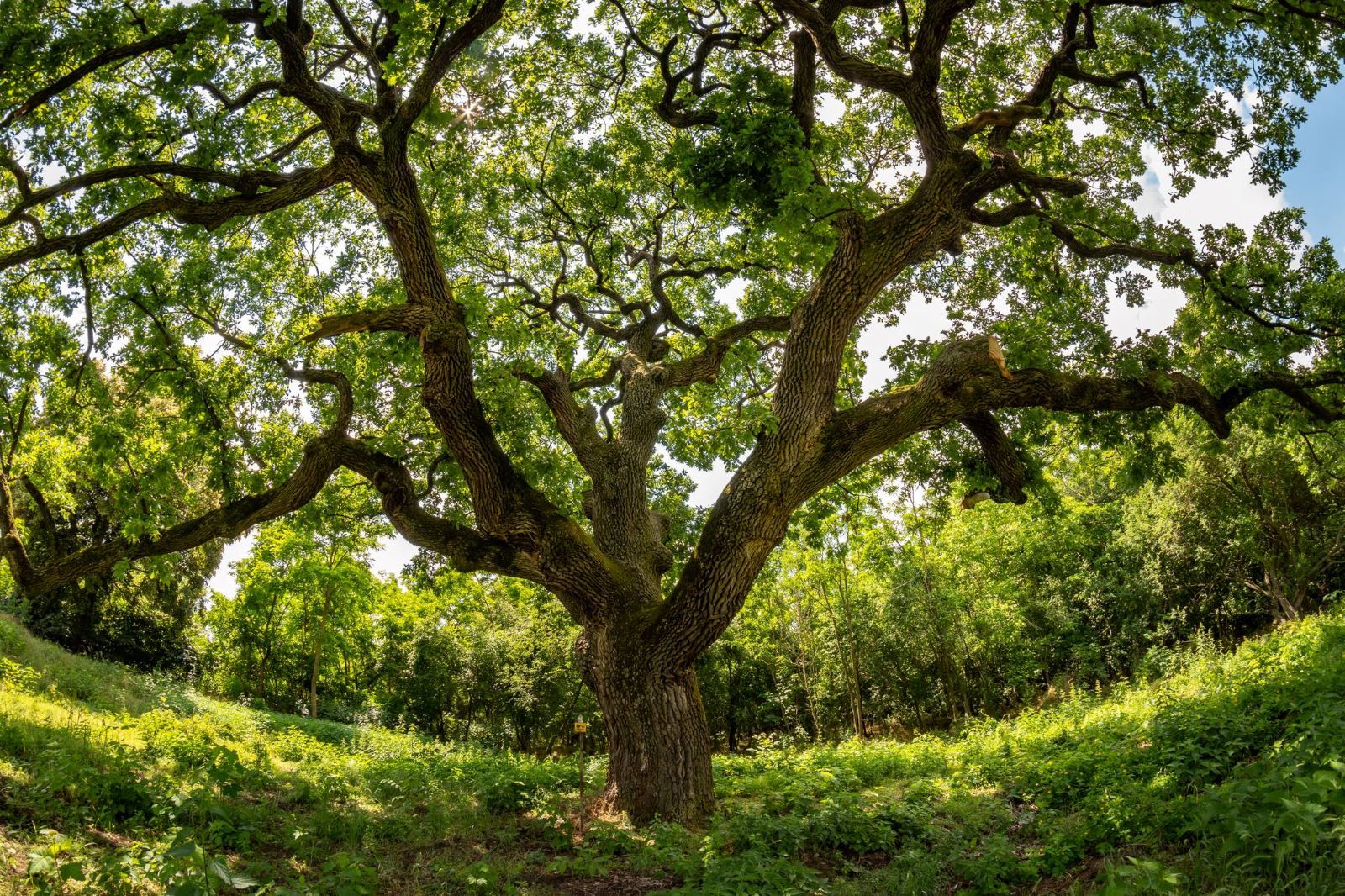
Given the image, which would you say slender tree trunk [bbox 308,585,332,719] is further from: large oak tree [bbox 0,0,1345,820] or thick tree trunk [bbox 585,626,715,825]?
thick tree trunk [bbox 585,626,715,825]

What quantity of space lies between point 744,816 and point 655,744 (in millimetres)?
1196

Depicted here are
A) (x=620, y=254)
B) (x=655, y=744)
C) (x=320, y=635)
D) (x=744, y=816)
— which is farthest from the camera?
(x=320, y=635)

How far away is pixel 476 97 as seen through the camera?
A: 32.5ft

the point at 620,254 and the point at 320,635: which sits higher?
the point at 620,254

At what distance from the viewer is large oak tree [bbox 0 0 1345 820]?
282 inches

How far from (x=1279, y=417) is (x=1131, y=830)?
25.7ft

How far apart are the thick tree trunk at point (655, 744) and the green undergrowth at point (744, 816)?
0.50 m

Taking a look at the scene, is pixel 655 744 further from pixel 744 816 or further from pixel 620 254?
pixel 620 254

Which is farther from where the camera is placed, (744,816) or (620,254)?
(620,254)

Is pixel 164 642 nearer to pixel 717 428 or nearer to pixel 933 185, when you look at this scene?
pixel 717 428

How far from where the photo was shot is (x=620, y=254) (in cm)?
1223

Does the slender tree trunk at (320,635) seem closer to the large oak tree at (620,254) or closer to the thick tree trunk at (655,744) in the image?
the large oak tree at (620,254)

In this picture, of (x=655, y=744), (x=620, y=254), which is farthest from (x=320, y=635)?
(x=655, y=744)

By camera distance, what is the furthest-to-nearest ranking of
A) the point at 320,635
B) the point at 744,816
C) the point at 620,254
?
the point at 320,635 → the point at 620,254 → the point at 744,816
